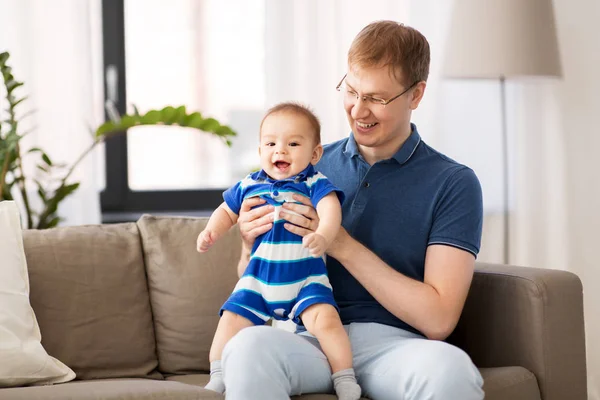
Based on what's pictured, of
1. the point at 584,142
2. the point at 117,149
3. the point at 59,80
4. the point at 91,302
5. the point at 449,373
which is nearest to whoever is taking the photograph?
the point at 449,373

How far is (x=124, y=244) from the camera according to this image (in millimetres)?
2414

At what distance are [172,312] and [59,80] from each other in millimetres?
1339

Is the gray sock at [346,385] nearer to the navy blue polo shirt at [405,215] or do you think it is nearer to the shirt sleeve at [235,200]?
the navy blue polo shirt at [405,215]

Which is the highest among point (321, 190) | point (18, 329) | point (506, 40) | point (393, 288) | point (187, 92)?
point (506, 40)

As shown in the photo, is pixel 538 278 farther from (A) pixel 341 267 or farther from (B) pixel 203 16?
(B) pixel 203 16

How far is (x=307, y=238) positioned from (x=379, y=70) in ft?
1.59

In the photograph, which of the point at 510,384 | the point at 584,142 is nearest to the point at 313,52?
the point at 584,142

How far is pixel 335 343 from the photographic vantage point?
1.77m

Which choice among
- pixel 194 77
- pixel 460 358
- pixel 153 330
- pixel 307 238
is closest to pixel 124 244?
pixel 153 330

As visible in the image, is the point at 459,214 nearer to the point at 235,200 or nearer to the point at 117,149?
the point at 235,200

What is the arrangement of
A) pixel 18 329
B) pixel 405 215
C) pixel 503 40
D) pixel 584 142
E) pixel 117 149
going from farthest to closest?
pixel 117 149 < pixel 584 142 < pixel 503 40 < pixel 18 329 < pixel 405 215

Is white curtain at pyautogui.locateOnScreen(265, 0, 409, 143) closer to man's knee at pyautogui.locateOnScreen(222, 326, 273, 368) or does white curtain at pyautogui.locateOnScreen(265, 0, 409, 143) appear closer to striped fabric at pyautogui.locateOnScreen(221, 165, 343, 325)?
striped fabric at pyautogui.locateOnScreen(221, 165, 343, 325)

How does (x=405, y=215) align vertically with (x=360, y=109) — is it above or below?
below

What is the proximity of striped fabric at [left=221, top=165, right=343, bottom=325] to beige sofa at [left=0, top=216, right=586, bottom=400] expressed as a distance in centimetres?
25
